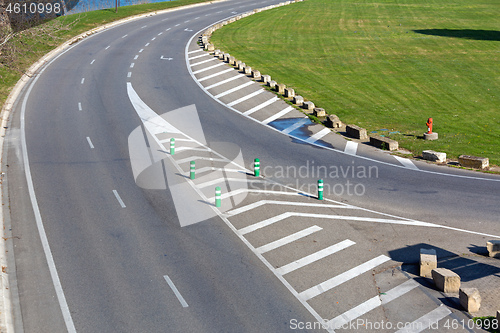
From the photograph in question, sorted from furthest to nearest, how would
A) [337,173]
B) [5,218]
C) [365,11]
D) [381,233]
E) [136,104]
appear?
[365,11]
[136,104]
[337,173]
[5,218]
[381,233]

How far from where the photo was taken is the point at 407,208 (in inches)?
762

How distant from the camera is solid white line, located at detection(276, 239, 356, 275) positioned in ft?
51.2

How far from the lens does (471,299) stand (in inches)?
521

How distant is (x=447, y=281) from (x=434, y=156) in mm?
10516

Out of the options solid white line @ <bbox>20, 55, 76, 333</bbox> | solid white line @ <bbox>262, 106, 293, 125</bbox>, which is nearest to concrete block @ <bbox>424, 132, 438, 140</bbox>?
solid white line @ <bbox>262, 106, 293, 125</bbox>

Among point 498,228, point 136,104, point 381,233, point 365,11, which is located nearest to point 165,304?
point 381,233

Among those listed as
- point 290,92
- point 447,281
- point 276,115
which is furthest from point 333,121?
point 447,281

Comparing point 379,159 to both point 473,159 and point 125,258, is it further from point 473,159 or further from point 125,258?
point 125,258

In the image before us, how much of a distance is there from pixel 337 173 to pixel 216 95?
13.5 m

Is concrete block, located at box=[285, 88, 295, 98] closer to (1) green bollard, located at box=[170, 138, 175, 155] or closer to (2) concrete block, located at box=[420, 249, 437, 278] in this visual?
→ (1) green bollard, located at box=[170, 138, 175, 155]

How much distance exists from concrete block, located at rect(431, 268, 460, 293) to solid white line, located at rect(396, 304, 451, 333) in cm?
67

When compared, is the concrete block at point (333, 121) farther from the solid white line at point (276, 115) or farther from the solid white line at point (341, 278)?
the solid white line at point (341, 278)

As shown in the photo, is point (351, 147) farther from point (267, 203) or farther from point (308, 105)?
point (267, 203)

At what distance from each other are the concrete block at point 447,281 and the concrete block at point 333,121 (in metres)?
14.8
